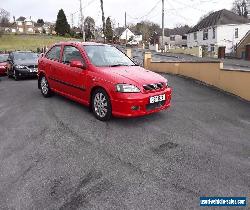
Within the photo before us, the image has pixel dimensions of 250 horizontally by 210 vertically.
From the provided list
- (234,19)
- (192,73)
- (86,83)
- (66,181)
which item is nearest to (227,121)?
(86,83)

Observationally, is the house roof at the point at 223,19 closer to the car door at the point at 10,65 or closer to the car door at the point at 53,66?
the car door at the point at 10,65

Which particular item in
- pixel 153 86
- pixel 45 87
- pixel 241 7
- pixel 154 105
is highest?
pixel 241 7

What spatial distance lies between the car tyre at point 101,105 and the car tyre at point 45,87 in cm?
257

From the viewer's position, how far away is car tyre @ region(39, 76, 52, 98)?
351 inches

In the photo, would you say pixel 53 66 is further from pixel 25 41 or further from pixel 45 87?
pixel 25 41

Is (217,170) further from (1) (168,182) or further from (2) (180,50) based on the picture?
(2) (180,50)

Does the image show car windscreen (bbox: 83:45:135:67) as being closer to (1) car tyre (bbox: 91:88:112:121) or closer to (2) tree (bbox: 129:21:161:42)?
(1) car tyre (bbox: 91:88:112:121)

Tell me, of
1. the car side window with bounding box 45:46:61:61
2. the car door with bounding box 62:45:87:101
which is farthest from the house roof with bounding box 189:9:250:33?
the car door with bounding box 62:45:87:101

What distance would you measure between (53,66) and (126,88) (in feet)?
9.95

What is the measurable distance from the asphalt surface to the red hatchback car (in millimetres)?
383

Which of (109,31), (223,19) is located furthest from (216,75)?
(109,31)

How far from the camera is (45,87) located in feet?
29.7

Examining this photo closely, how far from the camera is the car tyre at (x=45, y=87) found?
8919 mm

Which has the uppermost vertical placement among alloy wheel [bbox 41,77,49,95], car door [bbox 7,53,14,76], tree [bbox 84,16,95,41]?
tree [bbox 84,16,95,41]
